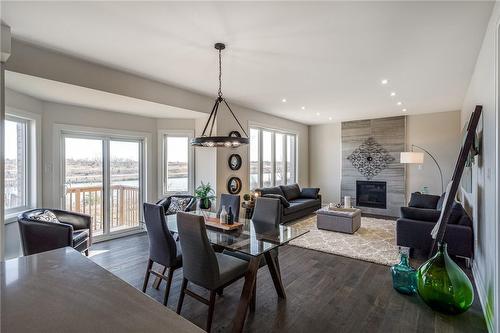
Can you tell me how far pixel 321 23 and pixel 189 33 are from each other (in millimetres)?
1355

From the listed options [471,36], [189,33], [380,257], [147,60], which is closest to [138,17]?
[189,33]

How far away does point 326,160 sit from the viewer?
8.79 m

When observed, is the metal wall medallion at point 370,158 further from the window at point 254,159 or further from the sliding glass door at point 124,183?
the sliding glass door at point 124,183

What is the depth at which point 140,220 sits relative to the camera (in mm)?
5434

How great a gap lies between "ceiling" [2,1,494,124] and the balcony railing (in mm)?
2451

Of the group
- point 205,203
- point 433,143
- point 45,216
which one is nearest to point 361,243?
point 205,203

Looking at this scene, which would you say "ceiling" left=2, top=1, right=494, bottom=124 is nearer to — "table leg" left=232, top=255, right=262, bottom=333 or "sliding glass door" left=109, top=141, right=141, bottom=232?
"sliding glass door" left=109, top=141, right=141, bottom=232

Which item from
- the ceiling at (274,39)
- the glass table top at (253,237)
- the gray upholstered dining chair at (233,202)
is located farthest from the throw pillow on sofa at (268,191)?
the glass table top at (253,237)

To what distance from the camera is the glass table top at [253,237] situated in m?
2.45

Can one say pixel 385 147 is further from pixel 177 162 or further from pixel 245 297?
pixel 245 297

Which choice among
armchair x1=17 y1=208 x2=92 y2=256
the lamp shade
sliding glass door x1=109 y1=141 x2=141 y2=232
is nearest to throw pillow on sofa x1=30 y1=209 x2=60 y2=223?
armchair x1=17 y1=208 x2=92 y2=256

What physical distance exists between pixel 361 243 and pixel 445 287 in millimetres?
2128

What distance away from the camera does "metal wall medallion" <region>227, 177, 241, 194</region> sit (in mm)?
5688

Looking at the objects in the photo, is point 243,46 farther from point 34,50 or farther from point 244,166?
point 244,166
